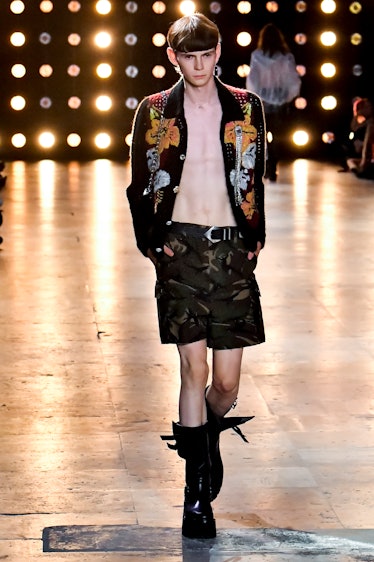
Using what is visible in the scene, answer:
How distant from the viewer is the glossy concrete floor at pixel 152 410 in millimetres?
4383

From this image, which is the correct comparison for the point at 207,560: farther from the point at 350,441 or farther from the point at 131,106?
the point at 131,106

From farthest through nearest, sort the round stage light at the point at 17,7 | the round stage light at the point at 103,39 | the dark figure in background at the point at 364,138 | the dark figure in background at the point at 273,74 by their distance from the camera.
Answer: the round stage light at the point at 103,39 → the round stage light at the point at 17,7 → the dark figure in background at the point at 364,138 → the dark figure in background at the point at 273,74

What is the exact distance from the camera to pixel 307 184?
14562mm

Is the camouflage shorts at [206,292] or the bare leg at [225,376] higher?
the camouflage shorts at [206,292]

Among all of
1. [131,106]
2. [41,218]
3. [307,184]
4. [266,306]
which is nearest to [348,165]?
[307,184]

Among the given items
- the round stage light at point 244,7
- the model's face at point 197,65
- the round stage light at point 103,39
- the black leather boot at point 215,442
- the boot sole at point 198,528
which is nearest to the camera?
the boot sole at point 198,528

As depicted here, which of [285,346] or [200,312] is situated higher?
[200,312]

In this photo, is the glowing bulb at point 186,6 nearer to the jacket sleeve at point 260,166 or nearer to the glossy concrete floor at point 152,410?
the glossy concrete floor at point 152,410

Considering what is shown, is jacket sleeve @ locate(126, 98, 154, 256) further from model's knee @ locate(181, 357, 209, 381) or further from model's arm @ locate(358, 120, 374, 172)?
model's arm @ locate(358, 120, 374, 172)

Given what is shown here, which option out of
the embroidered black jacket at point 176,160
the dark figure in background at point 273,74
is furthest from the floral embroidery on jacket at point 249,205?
the dark figure in background at point 273,74

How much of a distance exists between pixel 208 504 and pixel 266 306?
3.79 meters

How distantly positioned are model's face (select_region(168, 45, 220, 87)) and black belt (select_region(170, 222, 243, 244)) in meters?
0.48

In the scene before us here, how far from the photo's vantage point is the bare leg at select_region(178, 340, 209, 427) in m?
4.50

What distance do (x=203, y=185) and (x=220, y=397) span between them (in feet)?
2.44
